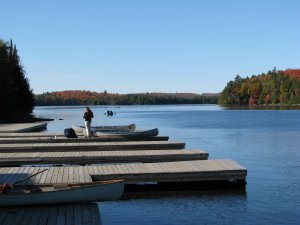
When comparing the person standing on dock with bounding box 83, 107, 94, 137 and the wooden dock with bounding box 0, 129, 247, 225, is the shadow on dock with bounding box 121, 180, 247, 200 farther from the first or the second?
the person standing on dock with bounding box 83, 107, 94, 137

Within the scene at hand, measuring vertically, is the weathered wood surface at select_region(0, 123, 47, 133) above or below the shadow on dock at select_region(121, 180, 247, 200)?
above

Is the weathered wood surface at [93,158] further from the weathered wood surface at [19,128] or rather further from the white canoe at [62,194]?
the weathered wood surface at [19,128]

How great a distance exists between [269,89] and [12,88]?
13526cm

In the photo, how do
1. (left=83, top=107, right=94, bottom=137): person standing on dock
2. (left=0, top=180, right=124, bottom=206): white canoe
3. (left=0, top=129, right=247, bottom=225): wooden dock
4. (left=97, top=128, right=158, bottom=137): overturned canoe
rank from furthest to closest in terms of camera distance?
(left=97, top=128, right=158, bottom=137): overturned canoe < (left=83, top=107, right=94, bottom=137): person standing on dock < (left=0, top=180, right=124, bottom=206): white canoe < (left=0, top=129, right=247, bottom=225): wooden dock

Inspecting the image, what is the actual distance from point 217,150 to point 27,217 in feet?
69.5

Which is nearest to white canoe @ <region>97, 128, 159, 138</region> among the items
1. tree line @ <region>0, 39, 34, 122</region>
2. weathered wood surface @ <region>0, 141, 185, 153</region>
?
weathered wood surface @ <region>0, 141, 185, 153</region>

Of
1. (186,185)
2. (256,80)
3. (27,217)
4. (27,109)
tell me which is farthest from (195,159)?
(256,80)

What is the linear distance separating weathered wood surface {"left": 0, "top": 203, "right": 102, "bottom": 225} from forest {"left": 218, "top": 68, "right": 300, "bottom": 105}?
162 meters

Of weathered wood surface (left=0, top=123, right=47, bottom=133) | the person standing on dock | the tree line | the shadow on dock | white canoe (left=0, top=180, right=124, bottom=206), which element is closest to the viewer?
white canoe (left=0, top=180, right=124, bottom=206)

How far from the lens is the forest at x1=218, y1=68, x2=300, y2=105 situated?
17075cm

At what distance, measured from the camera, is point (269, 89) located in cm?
18075

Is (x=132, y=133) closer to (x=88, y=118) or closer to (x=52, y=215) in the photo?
(x=88, y=118)

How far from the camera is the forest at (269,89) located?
170750 millimetres

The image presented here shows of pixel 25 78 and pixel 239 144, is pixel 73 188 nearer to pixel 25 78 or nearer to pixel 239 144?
pixel 239 144
